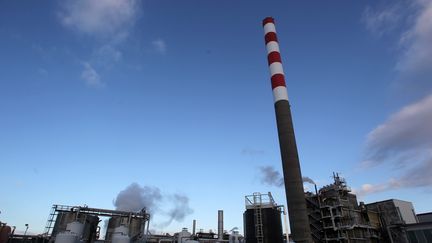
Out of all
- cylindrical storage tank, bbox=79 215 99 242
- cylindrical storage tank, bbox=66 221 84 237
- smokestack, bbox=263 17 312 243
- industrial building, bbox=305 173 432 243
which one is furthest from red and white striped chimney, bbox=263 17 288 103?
cylindrical storage tank, bbox=79 215 99 242

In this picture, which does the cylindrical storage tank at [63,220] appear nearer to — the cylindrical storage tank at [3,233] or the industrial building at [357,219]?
the cylindrical storage tank at [3,233]

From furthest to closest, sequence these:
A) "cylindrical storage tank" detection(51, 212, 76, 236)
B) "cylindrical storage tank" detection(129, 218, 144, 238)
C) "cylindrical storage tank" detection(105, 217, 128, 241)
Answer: "cylindrical storage tank" detection(129, 218, 144, 238)
"cylindrical storage tank" detection(105, 217, 128, 241)
"cylindrical storage tank" detection(51, 212, 76, 236)

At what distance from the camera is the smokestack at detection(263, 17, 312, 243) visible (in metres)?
32.5

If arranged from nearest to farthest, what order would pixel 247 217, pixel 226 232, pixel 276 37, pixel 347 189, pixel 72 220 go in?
pixel 247 217, pixel 276 37, pixel 72 220, pixel 347 189, pixel 226 232

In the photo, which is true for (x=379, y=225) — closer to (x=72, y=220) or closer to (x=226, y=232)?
(x=226, y=232)

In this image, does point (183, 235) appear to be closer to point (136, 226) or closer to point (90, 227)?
point (136, 226)

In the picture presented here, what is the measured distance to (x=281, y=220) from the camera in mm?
38438

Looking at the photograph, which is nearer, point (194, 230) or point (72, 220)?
point (72, 220)

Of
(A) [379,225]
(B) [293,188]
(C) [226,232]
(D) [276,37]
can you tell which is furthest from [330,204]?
(D) [276,37]

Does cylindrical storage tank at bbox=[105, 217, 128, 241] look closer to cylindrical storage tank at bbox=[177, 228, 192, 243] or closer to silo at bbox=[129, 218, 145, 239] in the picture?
silo at bbox=[129, 218, 145, 239]

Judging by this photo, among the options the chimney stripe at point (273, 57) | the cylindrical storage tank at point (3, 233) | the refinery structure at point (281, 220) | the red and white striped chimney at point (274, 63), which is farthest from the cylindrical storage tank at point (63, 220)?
the chimney stripe at point (273, 57)

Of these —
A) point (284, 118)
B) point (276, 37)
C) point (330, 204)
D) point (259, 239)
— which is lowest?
point (259, 239)

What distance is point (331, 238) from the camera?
52.6 m

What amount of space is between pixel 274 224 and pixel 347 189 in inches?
1047
